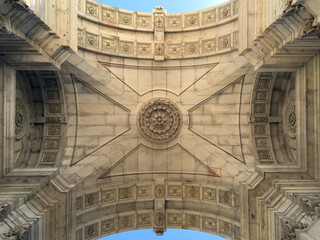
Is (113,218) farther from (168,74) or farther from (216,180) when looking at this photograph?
(168,74)

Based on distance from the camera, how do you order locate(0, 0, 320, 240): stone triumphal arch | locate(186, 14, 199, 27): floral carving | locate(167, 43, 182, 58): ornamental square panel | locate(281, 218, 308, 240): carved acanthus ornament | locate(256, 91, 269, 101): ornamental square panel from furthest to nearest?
locate(167, 43, 182, 58): ornamental square panel → locate(186, 14, 199, 27): floral carving → locate(256, 91, 269, 101): ornamental square panel → locate(0, 0, 320, 240): stone triumphal arch → locate(281, 218, 308, 240): carved acanthus ornament

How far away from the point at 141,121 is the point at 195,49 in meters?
5.15

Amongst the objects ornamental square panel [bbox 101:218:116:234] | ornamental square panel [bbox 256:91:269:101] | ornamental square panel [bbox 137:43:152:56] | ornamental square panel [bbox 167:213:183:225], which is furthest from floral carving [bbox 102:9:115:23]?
ornamental square panel [bbox 167:213:183:225]

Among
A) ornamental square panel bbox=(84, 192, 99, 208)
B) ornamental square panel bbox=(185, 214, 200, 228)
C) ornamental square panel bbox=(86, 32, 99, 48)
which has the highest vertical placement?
ornamental square panel bbox=(86, 32, 99, 48)

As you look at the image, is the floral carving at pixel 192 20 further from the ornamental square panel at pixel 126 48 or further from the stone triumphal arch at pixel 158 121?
the ornamental square panel at pixel 126 48

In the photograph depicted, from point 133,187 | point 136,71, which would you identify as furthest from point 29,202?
point 136,71

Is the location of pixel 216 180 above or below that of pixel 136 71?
below

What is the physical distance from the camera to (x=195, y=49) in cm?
1577

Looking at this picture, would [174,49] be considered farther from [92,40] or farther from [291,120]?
[291,120]

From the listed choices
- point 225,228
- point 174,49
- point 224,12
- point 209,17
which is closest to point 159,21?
point 174,49

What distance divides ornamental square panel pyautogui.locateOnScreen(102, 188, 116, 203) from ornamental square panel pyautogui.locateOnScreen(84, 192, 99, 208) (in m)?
0.43

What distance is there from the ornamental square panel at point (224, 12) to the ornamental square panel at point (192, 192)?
31.2 ft

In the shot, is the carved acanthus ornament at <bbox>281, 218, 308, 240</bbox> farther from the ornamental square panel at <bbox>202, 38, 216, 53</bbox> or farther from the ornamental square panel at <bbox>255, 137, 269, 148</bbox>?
the ornamental square panel at <bbox>202, 38, 216, 53</bbox>

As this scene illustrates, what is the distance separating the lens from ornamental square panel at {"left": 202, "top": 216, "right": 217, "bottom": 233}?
49.1ft
